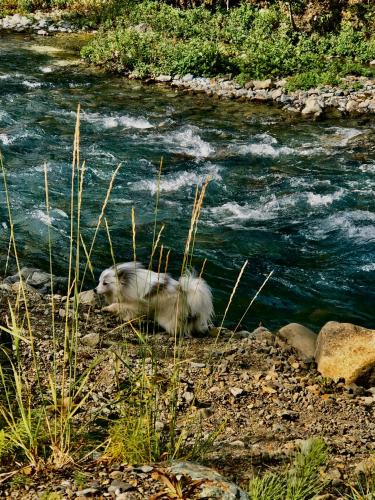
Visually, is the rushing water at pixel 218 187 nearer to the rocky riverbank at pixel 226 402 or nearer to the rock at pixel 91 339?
the rocky riverbank at pixel 226 402

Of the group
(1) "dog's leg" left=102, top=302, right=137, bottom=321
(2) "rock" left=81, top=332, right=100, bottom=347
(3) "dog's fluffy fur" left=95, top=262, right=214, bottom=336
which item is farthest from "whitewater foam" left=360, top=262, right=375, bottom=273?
(2) "rock" left=81, top=332, right=100, bottom=347

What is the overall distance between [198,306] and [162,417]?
1.99 m

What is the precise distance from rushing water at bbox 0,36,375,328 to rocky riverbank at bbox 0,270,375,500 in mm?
1264

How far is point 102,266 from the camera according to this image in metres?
8.12

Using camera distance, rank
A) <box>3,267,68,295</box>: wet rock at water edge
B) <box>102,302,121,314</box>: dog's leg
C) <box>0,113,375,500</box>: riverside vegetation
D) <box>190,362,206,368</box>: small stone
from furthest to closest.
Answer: <box>3,267,68,295</box>: wet rock at water edge < <box>102,302,121,314</box>: dog's leg < <box>190,362,206,368</box>: small stone < <box>0,113,375,500</box>: riverside vegetation

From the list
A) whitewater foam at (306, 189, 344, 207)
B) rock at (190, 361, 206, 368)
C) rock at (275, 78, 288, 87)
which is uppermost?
rock at (275, 78, 288, 87)

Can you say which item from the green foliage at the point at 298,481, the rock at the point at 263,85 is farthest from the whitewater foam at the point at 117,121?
the green foliage at the point at 298,481

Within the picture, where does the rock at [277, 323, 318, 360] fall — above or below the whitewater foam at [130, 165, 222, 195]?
above

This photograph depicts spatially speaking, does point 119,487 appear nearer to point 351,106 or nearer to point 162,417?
point 162,417

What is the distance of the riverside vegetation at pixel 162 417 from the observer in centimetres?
304

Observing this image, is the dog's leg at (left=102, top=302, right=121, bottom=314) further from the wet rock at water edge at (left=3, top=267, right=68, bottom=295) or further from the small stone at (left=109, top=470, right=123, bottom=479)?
the small stone at (left=109, top=470, right=123, bottom=479)

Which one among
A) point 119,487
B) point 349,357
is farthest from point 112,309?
point 119,487

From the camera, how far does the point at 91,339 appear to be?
5.67 meters

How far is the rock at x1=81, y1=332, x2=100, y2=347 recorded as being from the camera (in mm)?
5625
